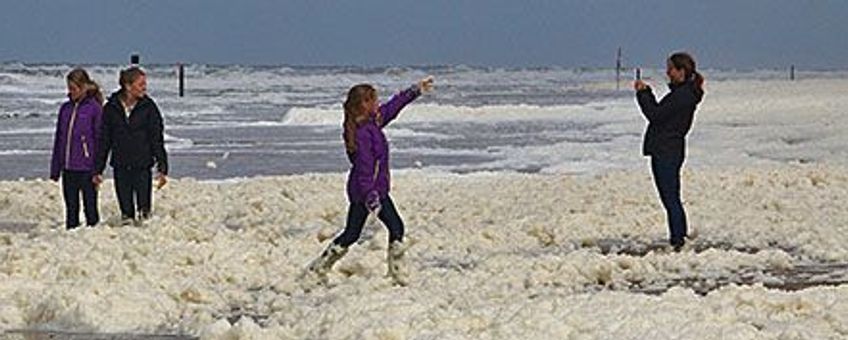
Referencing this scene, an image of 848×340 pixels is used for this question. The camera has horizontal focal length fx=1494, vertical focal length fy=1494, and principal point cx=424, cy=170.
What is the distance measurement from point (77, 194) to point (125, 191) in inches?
18.9

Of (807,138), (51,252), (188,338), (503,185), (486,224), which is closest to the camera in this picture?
(188,338)

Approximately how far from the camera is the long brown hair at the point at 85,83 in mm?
11875

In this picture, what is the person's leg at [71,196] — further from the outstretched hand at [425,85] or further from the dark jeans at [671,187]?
the dark jeans at [671,187]

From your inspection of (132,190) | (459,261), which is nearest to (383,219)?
(459,261)

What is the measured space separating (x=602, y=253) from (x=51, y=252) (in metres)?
4.07

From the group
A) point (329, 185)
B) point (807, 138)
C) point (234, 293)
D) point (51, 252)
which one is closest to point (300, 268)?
point (234, 293)

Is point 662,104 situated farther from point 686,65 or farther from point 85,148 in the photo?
point 85,148

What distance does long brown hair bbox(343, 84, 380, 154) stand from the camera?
9.34 m

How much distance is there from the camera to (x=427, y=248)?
1170cm

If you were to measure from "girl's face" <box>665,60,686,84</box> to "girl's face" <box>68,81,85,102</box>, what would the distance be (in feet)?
15.3

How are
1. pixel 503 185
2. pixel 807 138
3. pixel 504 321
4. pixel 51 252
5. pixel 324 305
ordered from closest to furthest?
pixel 504 321
pixel 324 305
pixel 51 252
pixel 503 185
pixel 807 138

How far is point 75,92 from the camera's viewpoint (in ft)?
39.3

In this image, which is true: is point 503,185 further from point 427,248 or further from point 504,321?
point 504,321

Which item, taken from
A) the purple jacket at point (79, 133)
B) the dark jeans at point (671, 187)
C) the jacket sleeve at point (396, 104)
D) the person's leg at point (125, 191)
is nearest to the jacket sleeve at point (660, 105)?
the dark jeans at point (671, 187)
